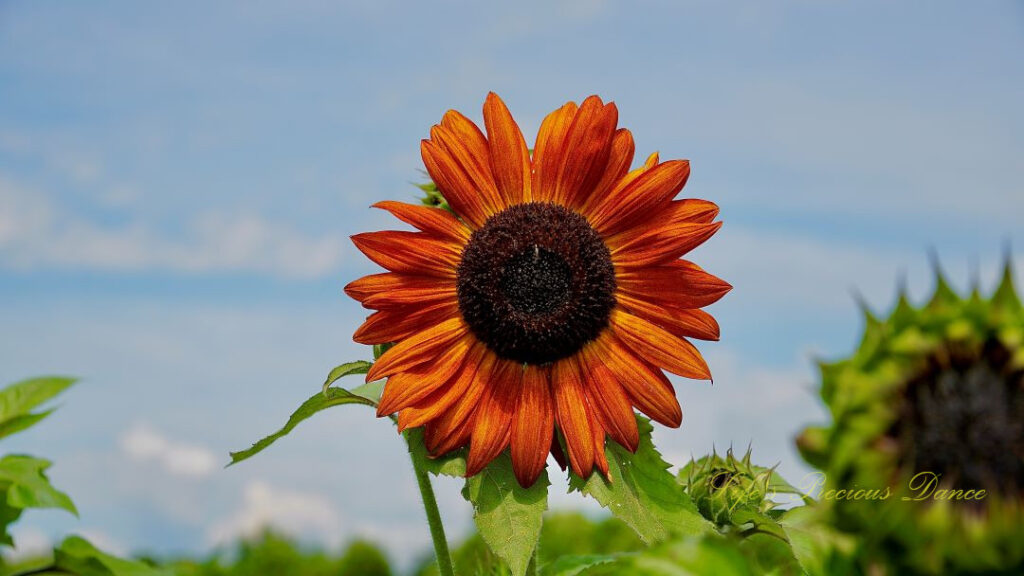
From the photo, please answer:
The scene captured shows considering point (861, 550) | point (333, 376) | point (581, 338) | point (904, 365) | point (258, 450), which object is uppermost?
point (581, 338)

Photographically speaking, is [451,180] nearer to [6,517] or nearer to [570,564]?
[570,564]

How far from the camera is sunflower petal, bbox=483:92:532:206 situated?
2564 mm

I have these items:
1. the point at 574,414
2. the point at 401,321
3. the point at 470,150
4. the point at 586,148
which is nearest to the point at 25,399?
the point at 401,321

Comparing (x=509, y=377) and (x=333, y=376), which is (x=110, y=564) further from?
(x=509, y=377)

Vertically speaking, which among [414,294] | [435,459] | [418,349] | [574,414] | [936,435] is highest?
[414,294]

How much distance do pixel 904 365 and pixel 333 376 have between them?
5.11ft

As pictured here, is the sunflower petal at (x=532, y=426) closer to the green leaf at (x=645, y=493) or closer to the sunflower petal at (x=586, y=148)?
the green leaf at (x=645, y=493)

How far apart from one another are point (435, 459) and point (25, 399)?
1.48 m

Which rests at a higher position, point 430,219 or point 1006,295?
point 430,219

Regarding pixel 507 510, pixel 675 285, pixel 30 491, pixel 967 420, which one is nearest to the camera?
pixel 967 420

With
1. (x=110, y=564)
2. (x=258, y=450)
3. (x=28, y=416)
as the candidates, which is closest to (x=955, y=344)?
(x=258, y=450)

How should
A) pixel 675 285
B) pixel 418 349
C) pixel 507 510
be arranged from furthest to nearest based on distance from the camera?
pixel 675 285, pixel 418 349, pixel 507 510

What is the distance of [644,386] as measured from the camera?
254 cm

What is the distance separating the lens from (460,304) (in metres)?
2.58
